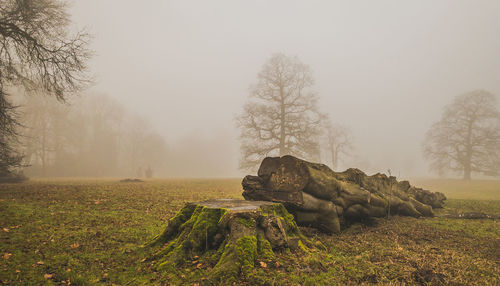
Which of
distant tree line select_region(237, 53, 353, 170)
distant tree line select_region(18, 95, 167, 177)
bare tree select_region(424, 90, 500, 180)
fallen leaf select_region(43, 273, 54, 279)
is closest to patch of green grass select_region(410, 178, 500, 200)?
bare tree select_region(424, 90, 500, 180)

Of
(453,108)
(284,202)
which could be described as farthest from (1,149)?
(453,108)

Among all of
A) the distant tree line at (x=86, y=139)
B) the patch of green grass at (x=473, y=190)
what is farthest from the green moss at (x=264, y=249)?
the distant tree line at (x=86, y=139)

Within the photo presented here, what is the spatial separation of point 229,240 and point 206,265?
0.54 meters

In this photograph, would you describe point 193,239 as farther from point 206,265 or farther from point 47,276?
point 47,276

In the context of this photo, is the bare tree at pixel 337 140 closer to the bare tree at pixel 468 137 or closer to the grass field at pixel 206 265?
the bare tree at pixel 468 137

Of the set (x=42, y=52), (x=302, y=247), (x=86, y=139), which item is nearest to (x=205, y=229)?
(x=302, y=247)

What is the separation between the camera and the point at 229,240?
13.6 ft

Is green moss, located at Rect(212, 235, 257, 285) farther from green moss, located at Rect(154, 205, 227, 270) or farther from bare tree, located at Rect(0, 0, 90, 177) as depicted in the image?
bare tree, located at Rect(0, 0, 90, 177)

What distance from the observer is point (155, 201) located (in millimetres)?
10281

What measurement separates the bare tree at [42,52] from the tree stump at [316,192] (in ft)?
34.9

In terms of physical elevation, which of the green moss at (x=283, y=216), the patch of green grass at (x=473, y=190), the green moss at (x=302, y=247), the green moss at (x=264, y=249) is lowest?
the patch of green grass at (x=473, y=190)

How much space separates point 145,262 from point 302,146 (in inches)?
867

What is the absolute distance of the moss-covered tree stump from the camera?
383 cm

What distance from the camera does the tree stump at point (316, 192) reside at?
6391mm
